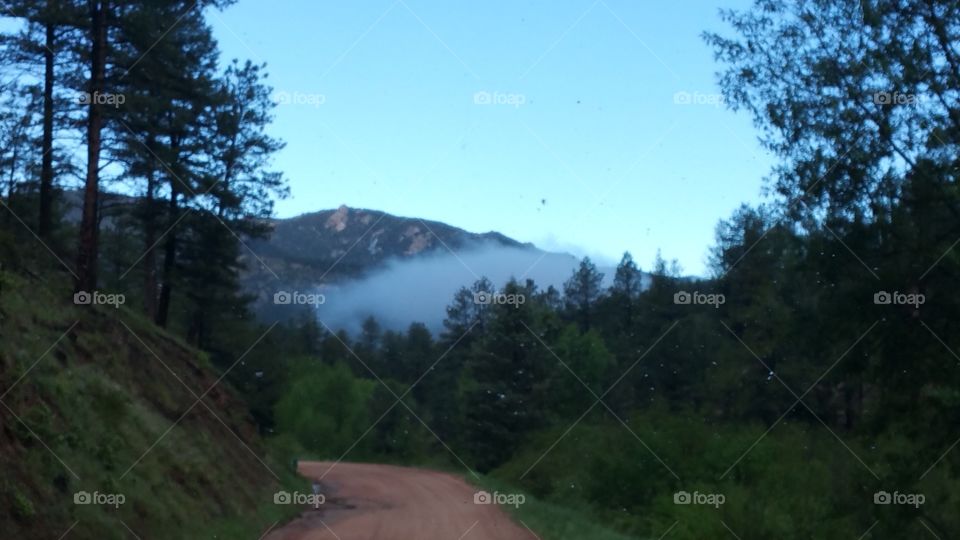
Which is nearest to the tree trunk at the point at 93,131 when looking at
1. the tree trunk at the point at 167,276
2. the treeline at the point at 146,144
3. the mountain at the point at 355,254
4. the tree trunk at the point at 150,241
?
the treeline at the point at 146,144

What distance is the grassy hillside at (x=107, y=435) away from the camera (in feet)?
46.5

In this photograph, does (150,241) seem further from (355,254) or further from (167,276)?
(355,254)

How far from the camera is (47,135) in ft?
91.0

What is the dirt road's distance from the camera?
2073cm

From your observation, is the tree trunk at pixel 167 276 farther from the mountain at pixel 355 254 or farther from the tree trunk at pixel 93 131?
the mountain at pixel 355 254

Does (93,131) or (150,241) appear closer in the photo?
(93,131)

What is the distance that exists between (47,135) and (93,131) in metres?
5.37

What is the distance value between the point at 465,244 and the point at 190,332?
2354 inches

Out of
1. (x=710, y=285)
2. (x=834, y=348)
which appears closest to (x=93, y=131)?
(x=834, y=348)

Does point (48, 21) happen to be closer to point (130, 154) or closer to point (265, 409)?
point (130, 154)

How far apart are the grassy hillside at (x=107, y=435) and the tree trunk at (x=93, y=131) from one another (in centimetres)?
113

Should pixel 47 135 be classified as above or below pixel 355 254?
below

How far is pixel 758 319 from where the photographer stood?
43.5m

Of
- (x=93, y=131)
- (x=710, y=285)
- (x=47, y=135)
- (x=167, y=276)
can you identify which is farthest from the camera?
(x=710, y=285)
